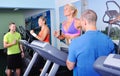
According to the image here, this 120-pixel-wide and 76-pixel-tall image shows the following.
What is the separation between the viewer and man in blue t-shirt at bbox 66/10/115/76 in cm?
155

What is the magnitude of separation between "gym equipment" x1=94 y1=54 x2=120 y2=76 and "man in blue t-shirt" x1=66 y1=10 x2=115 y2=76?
684 millimetres

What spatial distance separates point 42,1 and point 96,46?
4.03 m

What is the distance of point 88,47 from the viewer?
154cm

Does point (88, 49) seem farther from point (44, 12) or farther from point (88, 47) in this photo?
point (44, 12)

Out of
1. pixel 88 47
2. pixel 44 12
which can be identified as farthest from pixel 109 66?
pixel 44 12

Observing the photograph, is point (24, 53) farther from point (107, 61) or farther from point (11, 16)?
point (11, 16)

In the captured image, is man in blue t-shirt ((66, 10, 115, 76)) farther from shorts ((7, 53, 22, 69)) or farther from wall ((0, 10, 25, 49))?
wall ((0, 10, 25, 49))

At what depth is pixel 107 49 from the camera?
1.61m

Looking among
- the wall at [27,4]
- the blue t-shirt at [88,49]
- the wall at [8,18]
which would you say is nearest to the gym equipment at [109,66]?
the blue t-shirt at [88,49]

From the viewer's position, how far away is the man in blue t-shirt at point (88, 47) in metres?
1.55

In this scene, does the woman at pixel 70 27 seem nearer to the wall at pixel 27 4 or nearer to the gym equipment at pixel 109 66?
the gym equipment at pixel 109 66

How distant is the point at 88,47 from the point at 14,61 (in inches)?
103

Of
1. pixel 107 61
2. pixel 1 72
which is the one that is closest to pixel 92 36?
pixel 107 61

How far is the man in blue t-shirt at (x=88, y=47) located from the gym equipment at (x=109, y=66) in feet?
2.25
